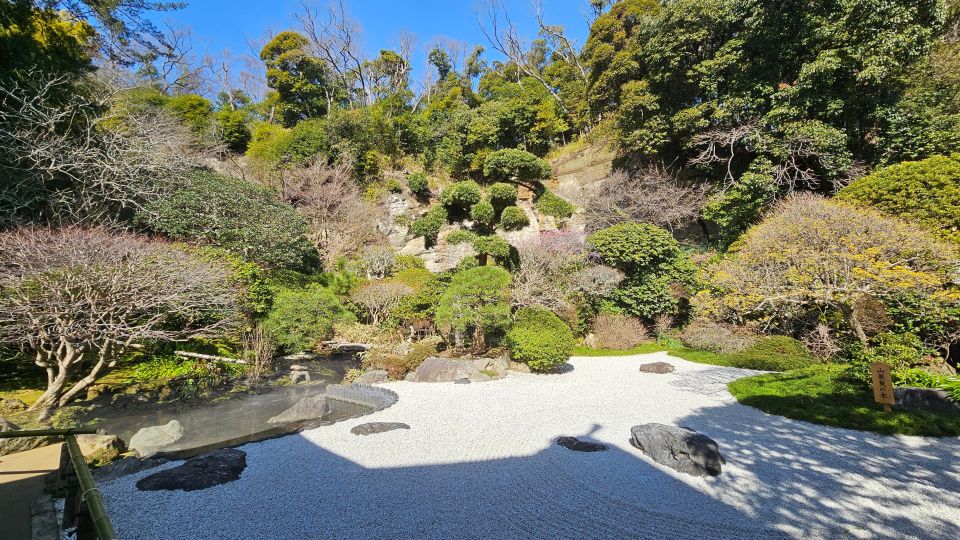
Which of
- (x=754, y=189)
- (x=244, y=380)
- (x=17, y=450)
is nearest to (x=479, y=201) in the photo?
(x=754, y=189)

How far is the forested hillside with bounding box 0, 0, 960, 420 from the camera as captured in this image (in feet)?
22.6

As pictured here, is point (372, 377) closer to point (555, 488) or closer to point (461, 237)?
point (555, 488)

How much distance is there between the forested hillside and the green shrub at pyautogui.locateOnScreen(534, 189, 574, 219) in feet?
0.22

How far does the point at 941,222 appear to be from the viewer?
8.47 meters

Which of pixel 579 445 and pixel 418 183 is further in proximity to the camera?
pixel 418 183

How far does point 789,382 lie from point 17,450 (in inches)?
443

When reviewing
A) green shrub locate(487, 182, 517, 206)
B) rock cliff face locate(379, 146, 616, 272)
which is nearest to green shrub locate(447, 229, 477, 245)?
rock cliff face locate(379, 146, 616, 272)

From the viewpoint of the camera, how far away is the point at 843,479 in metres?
3.76

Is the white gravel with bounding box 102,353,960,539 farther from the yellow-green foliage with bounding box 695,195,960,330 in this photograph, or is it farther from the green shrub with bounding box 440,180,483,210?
the green shrub with bounding box 440,180,483,210

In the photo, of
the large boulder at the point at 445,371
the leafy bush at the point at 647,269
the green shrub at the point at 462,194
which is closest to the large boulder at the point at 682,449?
the large boulder at the point at 445,371

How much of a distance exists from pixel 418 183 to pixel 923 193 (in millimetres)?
16742

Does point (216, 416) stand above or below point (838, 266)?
below

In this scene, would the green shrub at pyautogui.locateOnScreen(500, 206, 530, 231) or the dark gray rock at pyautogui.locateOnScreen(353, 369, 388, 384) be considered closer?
the dark gray rock at pyautogui.locateOnScreen(353, 369, 388, 384)

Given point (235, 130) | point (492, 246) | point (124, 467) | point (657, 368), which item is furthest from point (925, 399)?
point (235, 130)
